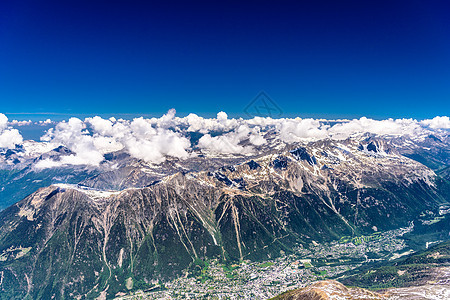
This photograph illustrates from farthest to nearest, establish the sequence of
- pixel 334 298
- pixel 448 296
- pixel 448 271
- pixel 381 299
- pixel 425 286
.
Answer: pixel 448 271 → pixel 425 286 → pixel 448 296 → pixel 381 299 → pixel 334 298

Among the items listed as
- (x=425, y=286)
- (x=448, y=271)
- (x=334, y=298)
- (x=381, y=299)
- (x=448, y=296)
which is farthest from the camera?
(x=448, y=271)

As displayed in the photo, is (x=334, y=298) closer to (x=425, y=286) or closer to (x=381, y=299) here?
(x=381, y=299)

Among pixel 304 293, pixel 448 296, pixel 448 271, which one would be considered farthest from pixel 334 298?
pixel 448 271

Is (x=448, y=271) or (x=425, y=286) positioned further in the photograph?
(x=448, y=271)

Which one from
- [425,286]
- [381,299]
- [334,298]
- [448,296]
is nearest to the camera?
[334,298]

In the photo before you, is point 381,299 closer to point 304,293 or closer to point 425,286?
point 304,293

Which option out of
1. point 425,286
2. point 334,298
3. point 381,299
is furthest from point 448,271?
point 334,298

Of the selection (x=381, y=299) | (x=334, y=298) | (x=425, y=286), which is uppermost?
(x=334, y=298)

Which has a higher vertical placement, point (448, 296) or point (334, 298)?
point (334, 298)

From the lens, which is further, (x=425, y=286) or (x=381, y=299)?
(x=425, y=286)
